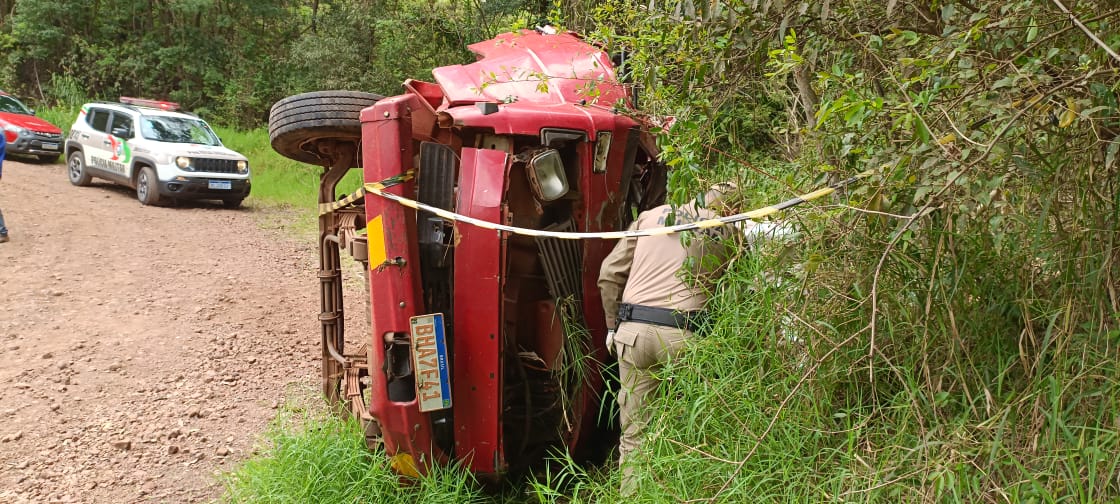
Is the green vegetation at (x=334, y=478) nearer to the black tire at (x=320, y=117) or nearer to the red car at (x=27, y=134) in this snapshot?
the black tire at (x=320, y=117)

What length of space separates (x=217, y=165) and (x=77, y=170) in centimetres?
317

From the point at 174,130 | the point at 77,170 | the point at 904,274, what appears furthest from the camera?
the point at 77,170

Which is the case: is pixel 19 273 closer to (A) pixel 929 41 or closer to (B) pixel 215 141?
(B) pixel 215 141

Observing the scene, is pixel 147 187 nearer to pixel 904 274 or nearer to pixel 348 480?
pixel 348 480

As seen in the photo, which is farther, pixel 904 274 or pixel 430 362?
pixel 430 362

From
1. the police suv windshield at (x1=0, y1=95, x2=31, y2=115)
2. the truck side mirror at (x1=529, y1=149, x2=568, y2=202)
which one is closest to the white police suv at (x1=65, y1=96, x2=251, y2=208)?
the police suv windshield at (x1=0, y1=95, x2=31, y2=115)

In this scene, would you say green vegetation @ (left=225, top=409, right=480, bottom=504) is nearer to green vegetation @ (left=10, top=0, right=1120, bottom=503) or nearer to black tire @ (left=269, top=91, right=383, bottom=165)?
green vegetation @ (left=10, top=0, right=1120, bottom=503)

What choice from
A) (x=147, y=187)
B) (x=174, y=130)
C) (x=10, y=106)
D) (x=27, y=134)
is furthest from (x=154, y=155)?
(x=10, y=106)

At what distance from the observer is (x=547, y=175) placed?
4.00 m

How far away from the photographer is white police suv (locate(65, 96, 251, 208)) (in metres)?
13.1

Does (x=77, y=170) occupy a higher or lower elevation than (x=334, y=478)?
higher

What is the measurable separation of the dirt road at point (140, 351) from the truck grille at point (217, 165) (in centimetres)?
180

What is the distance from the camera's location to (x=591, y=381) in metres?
4.20

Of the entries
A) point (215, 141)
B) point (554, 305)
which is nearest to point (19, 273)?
point (215, 141)
